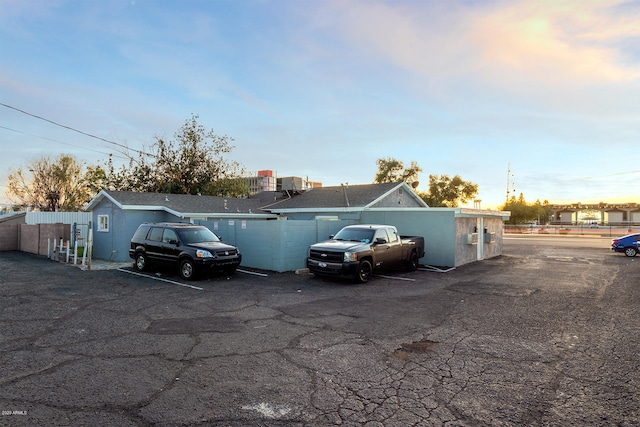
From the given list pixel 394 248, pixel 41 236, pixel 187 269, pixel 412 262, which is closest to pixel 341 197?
pixel 412 262

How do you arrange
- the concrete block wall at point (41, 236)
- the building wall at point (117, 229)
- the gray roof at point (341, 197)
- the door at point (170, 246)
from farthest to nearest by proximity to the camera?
the gray roof at point (341, 197) < the concrete block wall at point (41, 236) < the building wall at point (117, 229) < the door at point (170, 246)

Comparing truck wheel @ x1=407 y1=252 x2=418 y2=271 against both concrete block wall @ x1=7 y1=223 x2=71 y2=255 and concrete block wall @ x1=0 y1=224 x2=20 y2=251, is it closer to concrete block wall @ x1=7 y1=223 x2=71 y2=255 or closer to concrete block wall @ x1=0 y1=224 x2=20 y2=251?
concrete block wall @ x1=7 y1=223 x2=71 y2=255

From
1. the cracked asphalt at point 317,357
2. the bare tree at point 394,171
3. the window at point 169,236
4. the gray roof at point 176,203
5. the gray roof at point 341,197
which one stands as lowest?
the cracked asphalt at point 317,357

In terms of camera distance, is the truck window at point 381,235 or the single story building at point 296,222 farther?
the single story building at point 296,222

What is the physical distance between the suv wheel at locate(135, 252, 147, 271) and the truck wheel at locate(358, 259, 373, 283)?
8431mm

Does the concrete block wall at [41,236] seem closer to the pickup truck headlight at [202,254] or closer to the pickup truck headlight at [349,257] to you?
the pickup truck headlight at [202,254]

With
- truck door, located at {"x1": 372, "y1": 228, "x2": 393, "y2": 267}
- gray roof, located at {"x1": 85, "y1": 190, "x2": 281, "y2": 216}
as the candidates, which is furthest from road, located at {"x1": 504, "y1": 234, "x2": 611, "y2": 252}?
gray roof, located at {"x1": 85, "y1": 190, "x2": 281, "y2": 216}

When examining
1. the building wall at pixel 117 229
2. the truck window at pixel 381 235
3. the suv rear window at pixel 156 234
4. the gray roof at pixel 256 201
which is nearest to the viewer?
the truck window at pixel 381 235

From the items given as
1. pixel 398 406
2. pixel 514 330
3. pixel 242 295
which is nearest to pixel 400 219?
pixel 242 295

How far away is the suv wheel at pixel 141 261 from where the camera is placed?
48.2 ft

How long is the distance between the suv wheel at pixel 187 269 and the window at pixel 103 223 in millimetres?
9187

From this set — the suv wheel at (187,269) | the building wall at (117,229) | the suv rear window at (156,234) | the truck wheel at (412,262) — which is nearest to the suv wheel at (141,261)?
the suv rear window at (156,234)

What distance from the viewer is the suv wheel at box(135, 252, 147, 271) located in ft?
48.2

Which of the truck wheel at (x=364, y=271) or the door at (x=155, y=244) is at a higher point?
the door at (x=155, y=244)
